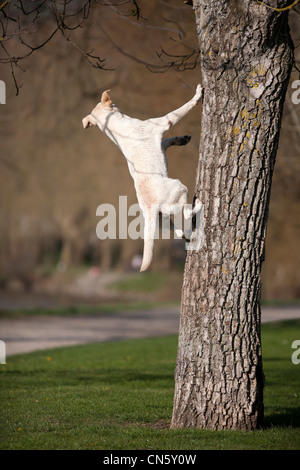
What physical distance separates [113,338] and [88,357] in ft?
10.3

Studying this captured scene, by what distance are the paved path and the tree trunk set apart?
6.65 metres

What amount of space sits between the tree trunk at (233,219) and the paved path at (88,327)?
21.8 ft

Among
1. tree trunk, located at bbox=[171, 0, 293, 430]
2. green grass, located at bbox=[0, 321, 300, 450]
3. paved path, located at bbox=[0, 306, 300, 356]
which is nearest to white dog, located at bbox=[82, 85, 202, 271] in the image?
tree trunk, located at bbox=[171, 0, 293, 430]

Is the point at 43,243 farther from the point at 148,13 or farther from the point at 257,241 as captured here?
the point at 257,241

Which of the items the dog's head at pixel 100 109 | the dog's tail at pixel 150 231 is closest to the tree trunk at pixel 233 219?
the dog's tail at pixel 150 231

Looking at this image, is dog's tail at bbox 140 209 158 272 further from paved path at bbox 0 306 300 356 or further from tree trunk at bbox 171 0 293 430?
paved path at bbox 0 306 300 356

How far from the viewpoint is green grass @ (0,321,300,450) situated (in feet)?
16.0

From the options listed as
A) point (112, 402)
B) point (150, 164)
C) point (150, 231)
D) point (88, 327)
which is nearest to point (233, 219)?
point (150, 231)

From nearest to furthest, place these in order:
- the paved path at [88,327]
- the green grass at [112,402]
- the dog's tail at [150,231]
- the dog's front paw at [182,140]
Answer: the green grass at [112,402] < the dog's tail at [150,231] < the dog's front paw at [182,140] < the paved path at [88,327]

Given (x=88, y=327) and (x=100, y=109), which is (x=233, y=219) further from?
(x=88, y=327)

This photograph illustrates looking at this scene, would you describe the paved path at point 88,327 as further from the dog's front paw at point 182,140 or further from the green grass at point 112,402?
the dog's front paw at point 182,140

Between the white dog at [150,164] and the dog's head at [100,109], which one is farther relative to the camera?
the dog's head at [100,109]

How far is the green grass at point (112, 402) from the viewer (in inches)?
193
